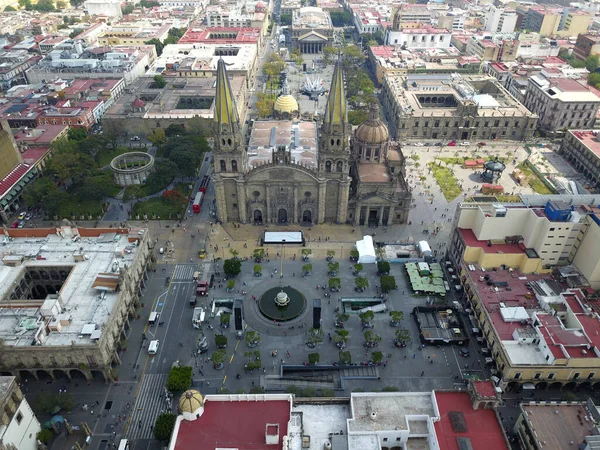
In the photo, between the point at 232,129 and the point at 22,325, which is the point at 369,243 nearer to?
the point at 232,129

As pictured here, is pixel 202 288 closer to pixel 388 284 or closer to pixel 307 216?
pixel 307 216

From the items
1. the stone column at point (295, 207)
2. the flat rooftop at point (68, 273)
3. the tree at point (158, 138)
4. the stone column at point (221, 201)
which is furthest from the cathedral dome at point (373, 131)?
the tree at point (158, 138)

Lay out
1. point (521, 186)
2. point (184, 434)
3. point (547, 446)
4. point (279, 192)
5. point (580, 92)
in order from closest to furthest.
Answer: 1. point (184, 434)
2. point (547, 446)
3. point (279, 192)
4. point (521, 186)
5. point (580, 92)

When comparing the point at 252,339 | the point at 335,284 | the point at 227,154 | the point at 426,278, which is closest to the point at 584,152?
the point at 426,278

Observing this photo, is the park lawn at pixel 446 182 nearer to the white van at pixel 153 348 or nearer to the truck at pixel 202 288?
the truck at pixel 202 288

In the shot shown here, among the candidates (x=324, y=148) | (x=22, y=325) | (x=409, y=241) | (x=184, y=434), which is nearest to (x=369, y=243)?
(x=409, y=241)
